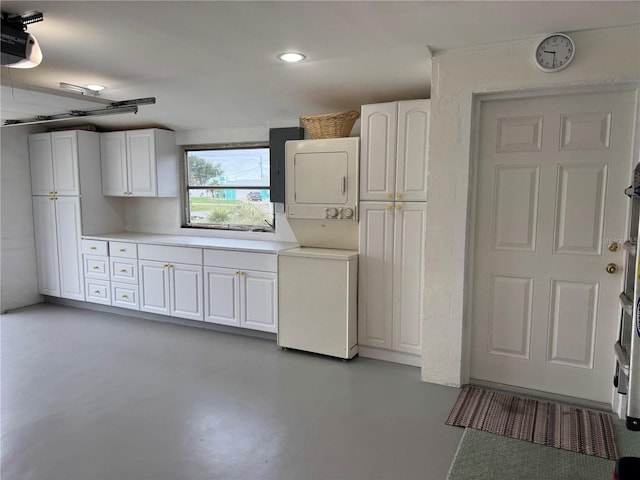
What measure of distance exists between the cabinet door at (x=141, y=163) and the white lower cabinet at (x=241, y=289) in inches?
49.6

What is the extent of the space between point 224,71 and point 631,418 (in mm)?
3275

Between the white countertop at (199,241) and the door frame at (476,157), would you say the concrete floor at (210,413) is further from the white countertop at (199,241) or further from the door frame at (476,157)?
the white countertop at (199,241)

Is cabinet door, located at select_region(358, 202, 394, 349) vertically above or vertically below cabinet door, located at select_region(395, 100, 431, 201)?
below

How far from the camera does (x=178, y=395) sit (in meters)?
2.97

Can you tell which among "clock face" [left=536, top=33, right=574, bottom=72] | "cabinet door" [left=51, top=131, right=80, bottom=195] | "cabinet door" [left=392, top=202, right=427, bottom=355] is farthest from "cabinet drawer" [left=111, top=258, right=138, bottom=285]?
"clock face" [left=536, top=33, right=574, bottom=72]

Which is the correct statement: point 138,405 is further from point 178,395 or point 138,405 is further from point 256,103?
point 256,103

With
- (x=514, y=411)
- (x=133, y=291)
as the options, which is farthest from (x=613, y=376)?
(x=133, y=291)

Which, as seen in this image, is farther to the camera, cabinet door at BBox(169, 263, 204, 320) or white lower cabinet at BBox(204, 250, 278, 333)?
cabinet door at BBox(169, 263, 204, 320)

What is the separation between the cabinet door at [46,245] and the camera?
5164 mm

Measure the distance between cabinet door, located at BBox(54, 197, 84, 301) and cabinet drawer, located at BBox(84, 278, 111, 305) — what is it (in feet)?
0.32

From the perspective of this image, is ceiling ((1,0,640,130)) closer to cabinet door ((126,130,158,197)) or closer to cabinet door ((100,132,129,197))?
cabinet door ((126,130,158,197))

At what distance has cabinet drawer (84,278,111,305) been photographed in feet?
16.0

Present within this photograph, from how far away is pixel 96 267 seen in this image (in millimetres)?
4918

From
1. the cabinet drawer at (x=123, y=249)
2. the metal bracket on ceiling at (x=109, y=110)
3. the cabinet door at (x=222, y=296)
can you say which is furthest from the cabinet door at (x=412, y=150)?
the cabinet drawer at (x=123, y=249)
